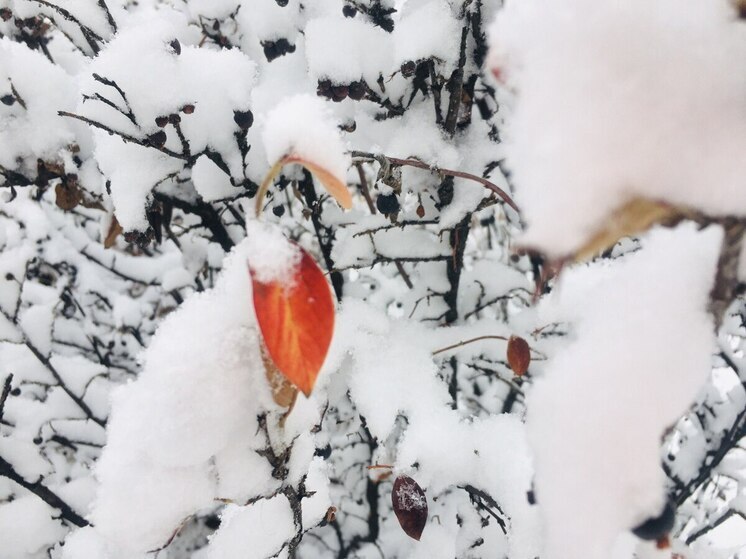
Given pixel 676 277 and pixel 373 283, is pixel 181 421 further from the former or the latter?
pixel 373 283

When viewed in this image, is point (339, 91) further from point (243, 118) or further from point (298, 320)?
point (298, 320)

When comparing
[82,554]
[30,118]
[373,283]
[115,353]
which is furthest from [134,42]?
[115,353]

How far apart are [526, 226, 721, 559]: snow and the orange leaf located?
208 mm

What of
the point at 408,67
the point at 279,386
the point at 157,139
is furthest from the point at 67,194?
the point at 279,386

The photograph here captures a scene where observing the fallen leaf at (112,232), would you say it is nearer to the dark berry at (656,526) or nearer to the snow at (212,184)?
the snow at (212,184)

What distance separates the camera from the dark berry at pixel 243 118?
1043mm

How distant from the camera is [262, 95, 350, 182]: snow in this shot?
435 millimetres

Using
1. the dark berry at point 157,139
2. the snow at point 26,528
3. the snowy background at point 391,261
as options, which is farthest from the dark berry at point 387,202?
the snow at point 26,528

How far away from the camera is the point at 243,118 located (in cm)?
104

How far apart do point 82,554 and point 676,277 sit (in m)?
1.18

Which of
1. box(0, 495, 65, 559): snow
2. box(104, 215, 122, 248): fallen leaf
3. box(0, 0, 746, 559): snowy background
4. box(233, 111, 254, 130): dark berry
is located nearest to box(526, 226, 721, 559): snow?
box(0, 0, 746, 559): snowy background

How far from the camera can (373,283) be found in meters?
2.20

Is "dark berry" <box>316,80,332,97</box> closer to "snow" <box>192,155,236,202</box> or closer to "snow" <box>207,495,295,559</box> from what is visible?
"snow" <box>192,155,236,202</box>

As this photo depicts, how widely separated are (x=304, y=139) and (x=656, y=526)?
437mm
